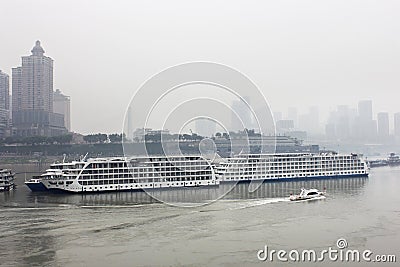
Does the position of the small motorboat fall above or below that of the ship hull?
below

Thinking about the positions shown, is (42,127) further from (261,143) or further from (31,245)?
(31,245)

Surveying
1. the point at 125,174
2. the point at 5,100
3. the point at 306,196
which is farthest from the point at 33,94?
the point at 306,196

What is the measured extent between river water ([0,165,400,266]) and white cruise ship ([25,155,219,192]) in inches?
40.2

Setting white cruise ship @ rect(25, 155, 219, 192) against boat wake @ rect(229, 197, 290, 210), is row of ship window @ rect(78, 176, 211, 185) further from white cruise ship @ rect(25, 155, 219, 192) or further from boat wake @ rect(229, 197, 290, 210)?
boat wake @ rect(229, 197, 290, 210)

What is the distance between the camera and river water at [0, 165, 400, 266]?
5586 mm

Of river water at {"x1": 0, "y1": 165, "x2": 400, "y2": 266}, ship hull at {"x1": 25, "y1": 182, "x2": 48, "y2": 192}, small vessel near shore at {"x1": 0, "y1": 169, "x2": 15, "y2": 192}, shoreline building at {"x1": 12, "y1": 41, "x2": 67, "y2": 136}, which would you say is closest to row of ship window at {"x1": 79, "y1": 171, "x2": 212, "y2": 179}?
river water at {"x1": 0, "y1": 165, "x2": 400, "y2": 266}

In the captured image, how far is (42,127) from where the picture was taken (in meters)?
27.9

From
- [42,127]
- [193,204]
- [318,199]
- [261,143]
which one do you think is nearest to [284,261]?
[193,204]

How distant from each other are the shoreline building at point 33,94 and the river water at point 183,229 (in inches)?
725

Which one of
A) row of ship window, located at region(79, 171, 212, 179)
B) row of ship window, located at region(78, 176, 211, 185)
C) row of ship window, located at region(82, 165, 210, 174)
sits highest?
row of ship window, located at region(82, 165, 210, 174)

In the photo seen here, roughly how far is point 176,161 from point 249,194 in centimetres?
238

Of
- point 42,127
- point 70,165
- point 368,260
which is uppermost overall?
point 42,127

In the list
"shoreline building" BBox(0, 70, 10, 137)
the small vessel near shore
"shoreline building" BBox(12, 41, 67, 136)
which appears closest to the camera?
the small vessel near shore

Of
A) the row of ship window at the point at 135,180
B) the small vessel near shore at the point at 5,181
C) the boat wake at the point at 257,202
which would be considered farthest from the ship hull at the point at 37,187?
the boat wake at the point at 257,202
